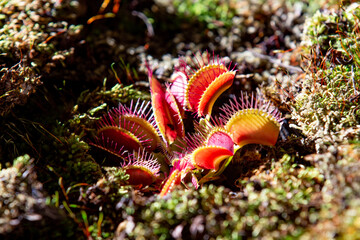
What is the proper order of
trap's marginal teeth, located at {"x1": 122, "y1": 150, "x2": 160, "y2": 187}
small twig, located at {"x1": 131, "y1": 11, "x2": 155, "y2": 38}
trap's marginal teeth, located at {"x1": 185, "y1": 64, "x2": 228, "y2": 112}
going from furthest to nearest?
1. small twig, located at {"x1": 131, "y1": 11, "x2": 155, "y2": 38}
2. trap's marginal teeth, located at {"x1": 185, "y1": 64, "x2": 228, "y2": 112}
3. trap's marginal teeth, located at {"x1": 122, "y1": 150, "x2": 160, "y2": 187}

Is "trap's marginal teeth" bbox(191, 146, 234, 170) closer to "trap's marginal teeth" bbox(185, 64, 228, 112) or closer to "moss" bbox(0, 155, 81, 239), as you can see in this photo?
"trap's marginal teeth" bbox(185, 64, 228, 112)

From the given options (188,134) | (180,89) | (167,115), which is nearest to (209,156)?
(188,134)

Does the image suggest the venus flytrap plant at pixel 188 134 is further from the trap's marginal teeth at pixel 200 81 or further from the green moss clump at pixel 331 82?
the green moss clump at pixel 331 82

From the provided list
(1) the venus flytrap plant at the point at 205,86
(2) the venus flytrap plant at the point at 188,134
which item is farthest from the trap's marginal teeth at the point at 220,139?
(1) the venus flytrap plant at the point at 205,86

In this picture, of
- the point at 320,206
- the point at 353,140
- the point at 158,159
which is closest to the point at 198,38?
the point at 158,159

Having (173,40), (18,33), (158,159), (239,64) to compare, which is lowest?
(158,159)

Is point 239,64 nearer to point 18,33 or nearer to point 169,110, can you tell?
point 169,110

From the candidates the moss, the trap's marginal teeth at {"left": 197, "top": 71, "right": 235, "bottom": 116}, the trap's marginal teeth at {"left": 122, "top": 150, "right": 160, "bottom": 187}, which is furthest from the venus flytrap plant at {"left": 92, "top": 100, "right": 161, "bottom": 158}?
the moss

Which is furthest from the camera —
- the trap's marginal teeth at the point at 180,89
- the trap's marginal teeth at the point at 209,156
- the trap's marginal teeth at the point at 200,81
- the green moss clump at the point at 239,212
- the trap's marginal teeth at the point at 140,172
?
the trap's marginal teeth at the point at 180,89
